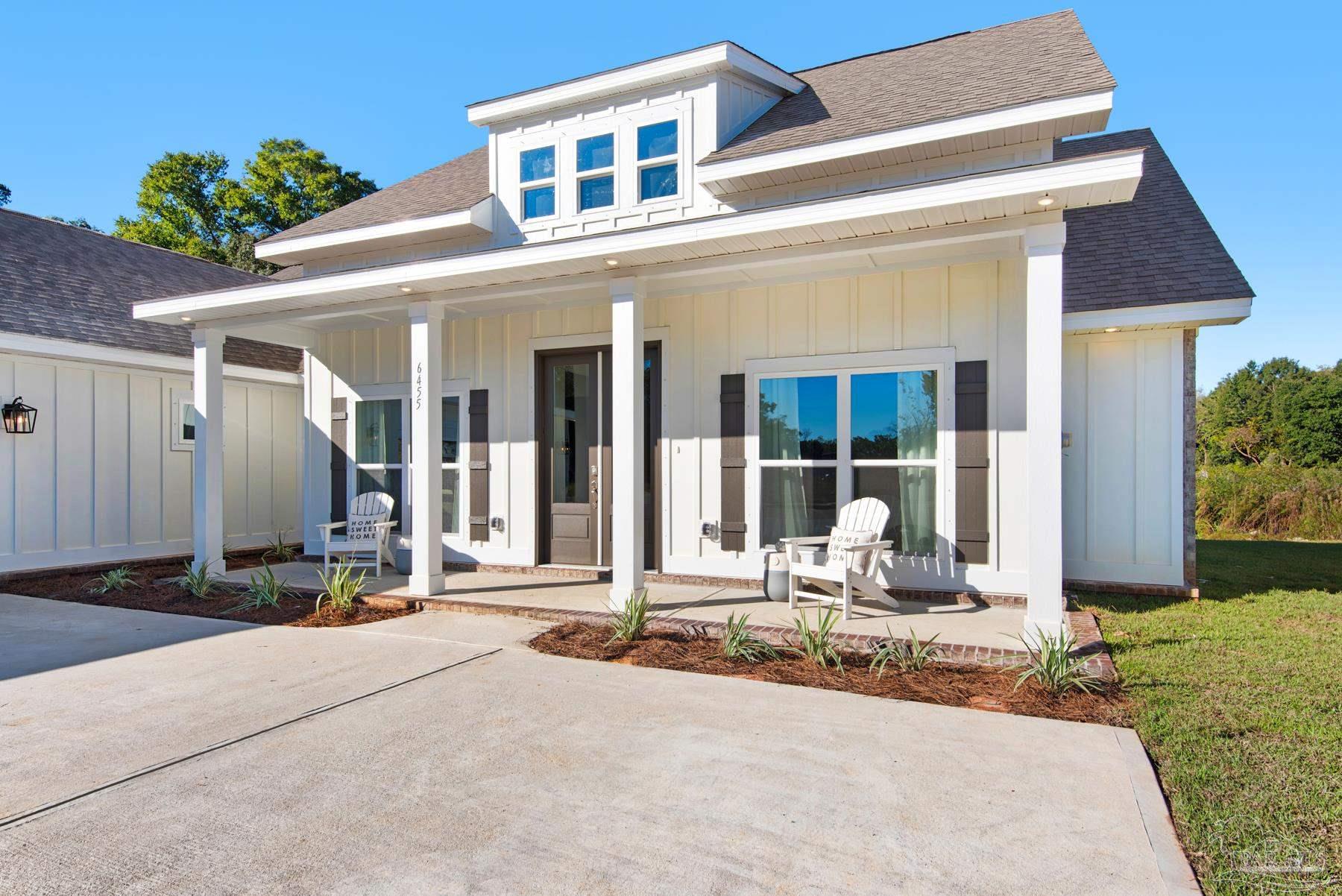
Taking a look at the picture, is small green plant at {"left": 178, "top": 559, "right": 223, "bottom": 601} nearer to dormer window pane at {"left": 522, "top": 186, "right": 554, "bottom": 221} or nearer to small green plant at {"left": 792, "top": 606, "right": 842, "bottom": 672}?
dormer window pane at {"left": 522, "top": 186, "right": 554, "bottom": 221}

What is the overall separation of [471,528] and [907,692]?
17.5 ft

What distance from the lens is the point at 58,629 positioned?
18.4ft

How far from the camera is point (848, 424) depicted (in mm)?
6457

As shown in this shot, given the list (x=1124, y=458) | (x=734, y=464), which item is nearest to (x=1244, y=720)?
(x=1124, y=458)

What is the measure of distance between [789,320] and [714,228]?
1.77 m

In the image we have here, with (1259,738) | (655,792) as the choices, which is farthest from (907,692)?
(655,792)

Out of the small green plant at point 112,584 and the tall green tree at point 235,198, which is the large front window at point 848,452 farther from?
the tall green tree at point 235,198

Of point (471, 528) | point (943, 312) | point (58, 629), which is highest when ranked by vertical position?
point (943, 312)

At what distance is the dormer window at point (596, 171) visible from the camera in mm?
7273

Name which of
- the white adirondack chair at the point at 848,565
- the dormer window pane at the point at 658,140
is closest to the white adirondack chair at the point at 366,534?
the white adirondack chair at the point at 848,565

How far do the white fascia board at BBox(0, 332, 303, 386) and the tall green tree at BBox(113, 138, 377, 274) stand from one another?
16946 mm

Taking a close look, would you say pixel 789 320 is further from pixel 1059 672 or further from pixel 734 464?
pixel 1059 672

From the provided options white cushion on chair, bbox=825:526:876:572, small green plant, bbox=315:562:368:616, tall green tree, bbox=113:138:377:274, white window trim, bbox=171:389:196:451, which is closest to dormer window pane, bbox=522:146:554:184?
small green plant, bbox=315:562:368:616

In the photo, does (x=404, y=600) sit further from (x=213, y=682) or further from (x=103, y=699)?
(x=103, y=699)
